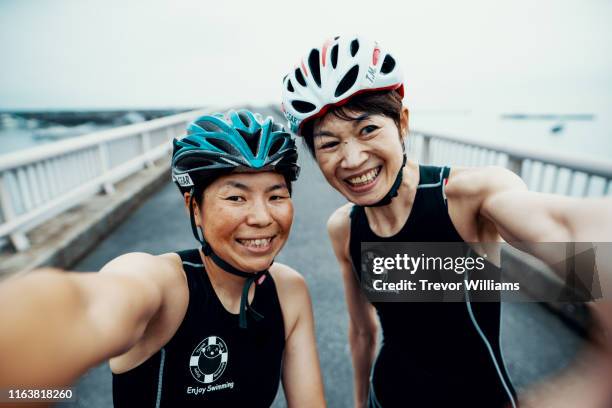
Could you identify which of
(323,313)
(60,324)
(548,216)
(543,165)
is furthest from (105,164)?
(548,216)

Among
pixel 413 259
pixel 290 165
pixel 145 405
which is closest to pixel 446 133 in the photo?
pixel 413 259

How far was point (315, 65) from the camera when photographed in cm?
210

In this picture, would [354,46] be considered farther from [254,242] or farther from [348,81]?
[254,242]

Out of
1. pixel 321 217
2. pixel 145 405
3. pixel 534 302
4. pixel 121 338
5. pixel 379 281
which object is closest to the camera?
pixel 121 338

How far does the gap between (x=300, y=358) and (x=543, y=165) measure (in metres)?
3.25

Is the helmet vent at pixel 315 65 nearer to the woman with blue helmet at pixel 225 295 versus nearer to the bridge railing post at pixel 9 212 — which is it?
the woman with blue helmet at pixel 225 295

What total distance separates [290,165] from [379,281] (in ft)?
2.88

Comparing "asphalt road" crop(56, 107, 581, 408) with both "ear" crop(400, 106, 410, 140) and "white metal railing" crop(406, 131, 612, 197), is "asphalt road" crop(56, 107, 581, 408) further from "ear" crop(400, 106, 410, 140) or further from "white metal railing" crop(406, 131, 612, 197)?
"ear" crop(400, 106, 410, 140)

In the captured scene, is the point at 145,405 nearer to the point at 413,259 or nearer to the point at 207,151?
the point at 207,151

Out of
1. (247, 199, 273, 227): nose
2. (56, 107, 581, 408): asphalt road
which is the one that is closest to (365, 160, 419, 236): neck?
(247, 199, 273, 227): nose

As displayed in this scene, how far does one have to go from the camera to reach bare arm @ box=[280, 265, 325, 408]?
179cm

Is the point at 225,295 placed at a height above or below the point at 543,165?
below

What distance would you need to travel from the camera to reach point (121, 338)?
1054mm

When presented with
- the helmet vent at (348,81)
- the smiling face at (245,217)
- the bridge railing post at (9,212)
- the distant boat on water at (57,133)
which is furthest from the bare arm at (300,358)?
the distant boat on water at (57,133)
